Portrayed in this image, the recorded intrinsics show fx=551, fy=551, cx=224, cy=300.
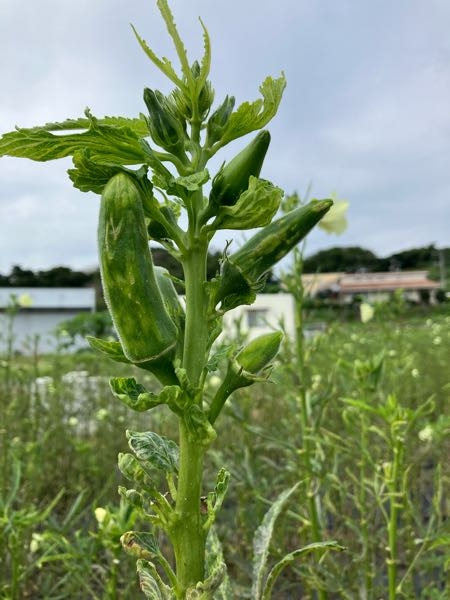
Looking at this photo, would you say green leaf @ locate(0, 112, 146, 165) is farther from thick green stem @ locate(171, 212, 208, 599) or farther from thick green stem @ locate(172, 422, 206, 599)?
thick green stem @ locate(172, 422, 206, 599)

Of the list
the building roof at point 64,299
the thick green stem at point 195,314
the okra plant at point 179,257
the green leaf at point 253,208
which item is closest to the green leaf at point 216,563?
the okra plant at point 179,257

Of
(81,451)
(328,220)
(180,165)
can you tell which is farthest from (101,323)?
(180,165)

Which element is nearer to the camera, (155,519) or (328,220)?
(155,519)

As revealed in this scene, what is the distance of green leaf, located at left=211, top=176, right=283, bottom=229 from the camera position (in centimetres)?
69

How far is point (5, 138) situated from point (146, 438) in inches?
17.5

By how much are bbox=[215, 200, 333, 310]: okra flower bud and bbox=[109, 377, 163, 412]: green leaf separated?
161 mm

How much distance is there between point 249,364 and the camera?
0.78m

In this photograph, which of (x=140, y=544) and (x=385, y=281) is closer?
(x=140, y=544)

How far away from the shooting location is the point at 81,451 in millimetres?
3770

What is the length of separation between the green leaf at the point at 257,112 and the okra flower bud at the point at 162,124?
0.07 meters

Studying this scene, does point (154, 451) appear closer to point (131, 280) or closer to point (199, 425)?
point (199, 425)

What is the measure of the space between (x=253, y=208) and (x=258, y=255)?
81 mm

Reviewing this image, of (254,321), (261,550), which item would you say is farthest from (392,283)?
(261,550)

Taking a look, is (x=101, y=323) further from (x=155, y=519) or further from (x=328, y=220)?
(x=155, y=519)
